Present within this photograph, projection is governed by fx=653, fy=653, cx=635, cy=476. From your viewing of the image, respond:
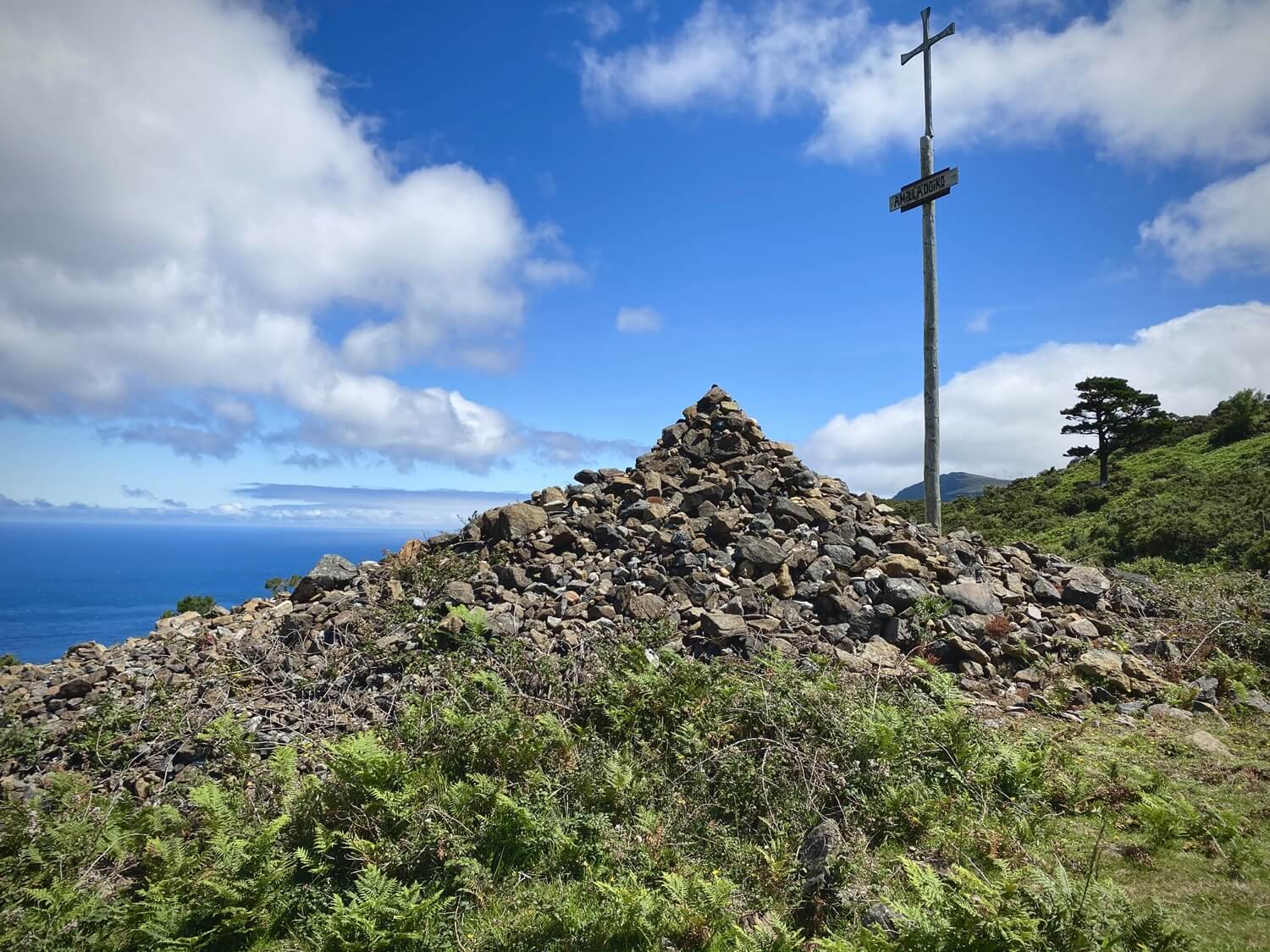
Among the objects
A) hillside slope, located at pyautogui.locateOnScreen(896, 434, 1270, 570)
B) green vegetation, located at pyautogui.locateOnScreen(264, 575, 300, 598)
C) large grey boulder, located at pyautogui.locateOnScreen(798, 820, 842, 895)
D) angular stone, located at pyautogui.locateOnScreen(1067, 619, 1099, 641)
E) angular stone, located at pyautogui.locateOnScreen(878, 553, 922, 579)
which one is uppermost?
hillside slope, located at pyautogui.locateOnScreen(896, 434, 1270, 570)

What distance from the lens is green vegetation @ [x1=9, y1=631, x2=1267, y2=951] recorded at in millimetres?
3896

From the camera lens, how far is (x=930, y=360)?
1187 cm

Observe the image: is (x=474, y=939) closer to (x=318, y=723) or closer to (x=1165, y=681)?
(x=318, y=723)

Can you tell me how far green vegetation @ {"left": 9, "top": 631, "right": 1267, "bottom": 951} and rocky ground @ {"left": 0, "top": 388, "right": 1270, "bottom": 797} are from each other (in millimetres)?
870

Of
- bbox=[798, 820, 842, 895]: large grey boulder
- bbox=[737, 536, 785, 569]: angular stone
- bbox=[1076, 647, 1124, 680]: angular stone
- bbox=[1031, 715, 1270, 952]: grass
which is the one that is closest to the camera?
bbox=[1031, 715, 1270, 952]: grass

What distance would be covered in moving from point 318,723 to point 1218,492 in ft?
85.9

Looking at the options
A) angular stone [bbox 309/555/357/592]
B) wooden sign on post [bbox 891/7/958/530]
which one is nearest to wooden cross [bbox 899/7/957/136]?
wooden sign on post [bbox 891/7/958/530]

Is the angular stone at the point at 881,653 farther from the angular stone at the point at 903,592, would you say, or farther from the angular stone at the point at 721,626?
the angular stone at the point at 721,626

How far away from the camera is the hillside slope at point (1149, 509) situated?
56.1 feet

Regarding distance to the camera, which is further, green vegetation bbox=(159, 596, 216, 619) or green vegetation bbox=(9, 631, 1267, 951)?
green vegetation bbox=(159, 596, 216, 619)

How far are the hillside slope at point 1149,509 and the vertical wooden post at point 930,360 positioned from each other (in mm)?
6731

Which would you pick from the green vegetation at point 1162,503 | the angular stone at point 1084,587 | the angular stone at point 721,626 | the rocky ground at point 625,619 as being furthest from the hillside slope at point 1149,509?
the angular stone at point 721,626

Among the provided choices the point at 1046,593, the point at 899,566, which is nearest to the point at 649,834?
the point at 899,566

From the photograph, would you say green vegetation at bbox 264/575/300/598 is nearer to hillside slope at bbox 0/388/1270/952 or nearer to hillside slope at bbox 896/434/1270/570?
hillside slope at bbox 0/388/1270/952
